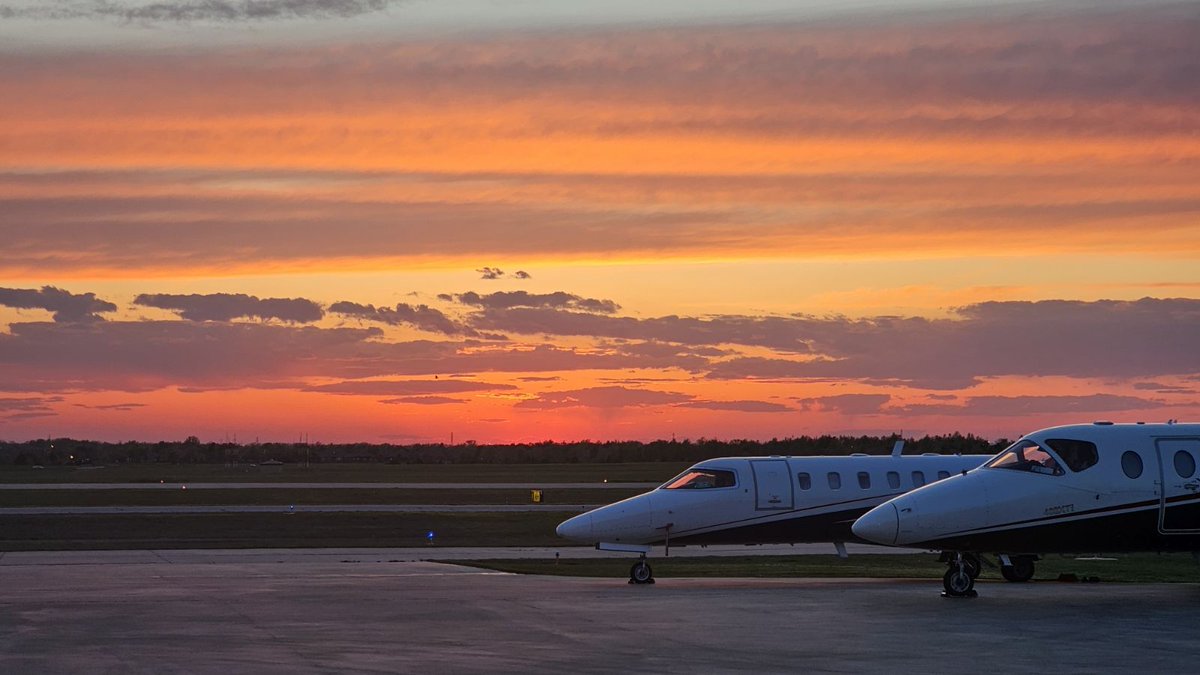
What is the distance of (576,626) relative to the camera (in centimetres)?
2106

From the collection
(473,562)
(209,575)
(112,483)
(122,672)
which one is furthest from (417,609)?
(112,483)

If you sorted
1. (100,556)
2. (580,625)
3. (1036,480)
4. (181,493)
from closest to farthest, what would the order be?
1. (580,625)
2. (1036,480)
3. (100,556)
4. (181,493)

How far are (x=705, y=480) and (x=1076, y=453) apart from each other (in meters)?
8.36

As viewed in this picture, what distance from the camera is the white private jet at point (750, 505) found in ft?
102

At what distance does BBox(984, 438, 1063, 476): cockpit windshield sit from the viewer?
2630cm

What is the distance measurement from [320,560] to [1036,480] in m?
19.3

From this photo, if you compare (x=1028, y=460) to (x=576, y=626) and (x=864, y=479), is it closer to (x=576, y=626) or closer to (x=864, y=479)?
(x=864, y=479)

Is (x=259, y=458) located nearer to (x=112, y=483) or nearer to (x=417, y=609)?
(x=112, y=483)

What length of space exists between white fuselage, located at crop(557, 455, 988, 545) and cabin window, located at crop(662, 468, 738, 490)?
0.02 metres

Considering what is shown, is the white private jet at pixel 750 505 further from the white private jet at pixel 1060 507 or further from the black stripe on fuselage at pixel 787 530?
the white private jet at pixel 1060 507

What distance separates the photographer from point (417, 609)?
23812mm

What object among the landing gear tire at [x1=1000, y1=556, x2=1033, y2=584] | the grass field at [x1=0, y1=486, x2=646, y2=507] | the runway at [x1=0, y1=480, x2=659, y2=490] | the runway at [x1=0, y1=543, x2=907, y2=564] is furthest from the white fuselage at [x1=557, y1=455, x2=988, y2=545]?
the runway at [x1=0, y1=480, x2=659, y2=490]

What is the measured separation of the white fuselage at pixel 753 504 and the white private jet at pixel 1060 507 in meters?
5.75

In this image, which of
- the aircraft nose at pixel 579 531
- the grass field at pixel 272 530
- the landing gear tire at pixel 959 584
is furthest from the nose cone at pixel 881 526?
the grass field at pixel 272 530
